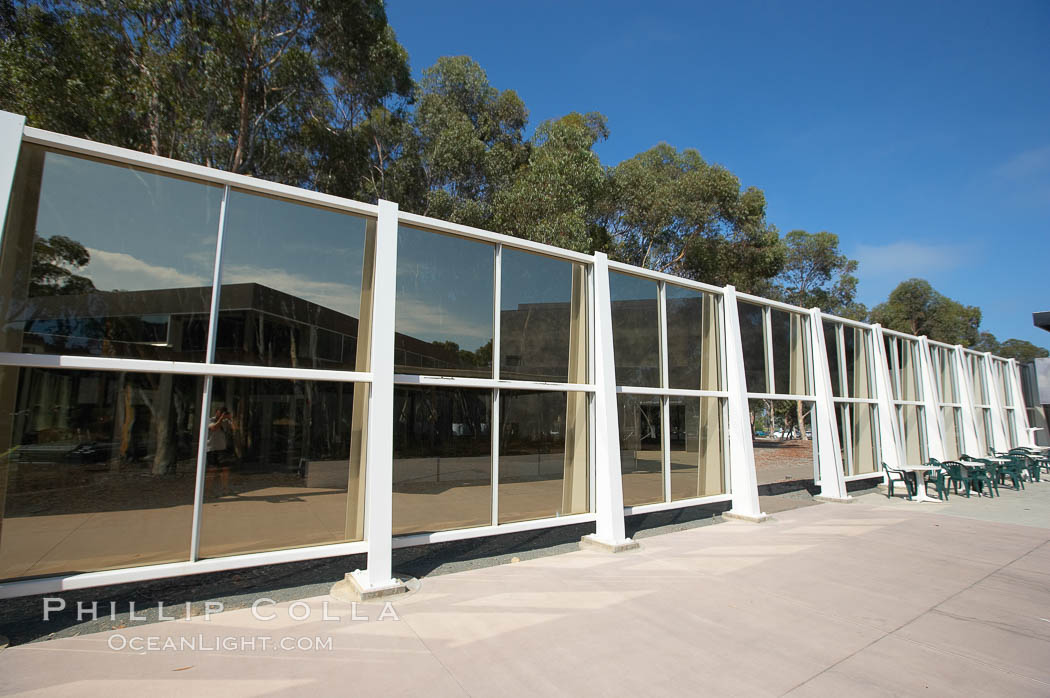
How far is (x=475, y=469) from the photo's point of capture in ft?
23.8

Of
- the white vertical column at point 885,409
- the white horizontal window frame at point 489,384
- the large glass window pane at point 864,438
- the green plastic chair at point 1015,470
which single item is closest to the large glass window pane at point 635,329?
the white horizontal window frame at point 489,384

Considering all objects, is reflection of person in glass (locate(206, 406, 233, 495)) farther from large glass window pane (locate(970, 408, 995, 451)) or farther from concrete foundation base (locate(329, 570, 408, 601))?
large glass window pane (locate(970, 408, 995, 451))

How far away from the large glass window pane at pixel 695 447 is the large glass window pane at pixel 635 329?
0.95 meters

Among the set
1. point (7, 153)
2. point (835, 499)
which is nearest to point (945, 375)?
point (835, 499)

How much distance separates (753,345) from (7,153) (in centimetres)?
1143

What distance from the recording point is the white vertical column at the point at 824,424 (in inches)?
480

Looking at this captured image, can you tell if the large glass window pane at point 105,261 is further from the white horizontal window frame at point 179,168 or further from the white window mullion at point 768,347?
the white window mullion at point 768,347

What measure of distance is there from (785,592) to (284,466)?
578cm

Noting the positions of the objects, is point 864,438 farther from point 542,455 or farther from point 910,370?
point 542,455

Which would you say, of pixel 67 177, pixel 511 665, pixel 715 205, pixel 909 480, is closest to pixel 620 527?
pixel 511 665

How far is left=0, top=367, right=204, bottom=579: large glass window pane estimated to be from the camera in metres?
4.48

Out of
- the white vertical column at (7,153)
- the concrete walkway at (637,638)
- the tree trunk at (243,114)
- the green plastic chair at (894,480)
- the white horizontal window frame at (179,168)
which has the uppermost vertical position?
the tree trunk at (243,114)

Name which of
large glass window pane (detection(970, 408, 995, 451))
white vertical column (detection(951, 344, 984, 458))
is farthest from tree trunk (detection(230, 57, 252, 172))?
large glass window pane (detection(970, 408, 995, 451))

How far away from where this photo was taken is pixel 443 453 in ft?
24.9
